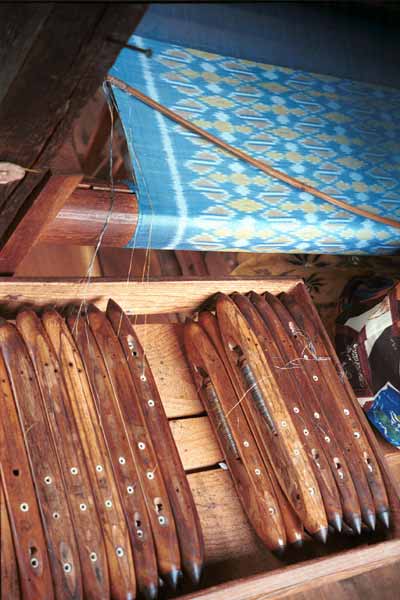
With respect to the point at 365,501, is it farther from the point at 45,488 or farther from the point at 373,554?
the point at 45,488

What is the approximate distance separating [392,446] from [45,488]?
1334 mm

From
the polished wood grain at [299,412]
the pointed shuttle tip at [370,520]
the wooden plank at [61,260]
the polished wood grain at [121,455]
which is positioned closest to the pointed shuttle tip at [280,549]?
the polished wood grain at [299,412]

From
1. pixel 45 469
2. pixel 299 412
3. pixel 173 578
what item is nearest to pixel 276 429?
pixel 299 412

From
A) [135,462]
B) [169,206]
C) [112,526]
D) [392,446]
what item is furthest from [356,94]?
[112,526]

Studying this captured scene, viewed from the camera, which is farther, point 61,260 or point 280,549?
point 61,260

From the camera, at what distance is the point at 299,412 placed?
1676mm

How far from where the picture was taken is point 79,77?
102 cm

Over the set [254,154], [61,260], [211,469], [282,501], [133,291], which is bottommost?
[282,501]

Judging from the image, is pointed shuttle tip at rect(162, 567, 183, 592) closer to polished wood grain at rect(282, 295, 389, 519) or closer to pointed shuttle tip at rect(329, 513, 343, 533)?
pointed shuttle tip at rect(329, 513, 343, 533)

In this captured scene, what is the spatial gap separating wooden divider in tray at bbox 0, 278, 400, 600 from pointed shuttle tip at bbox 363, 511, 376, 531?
4cm

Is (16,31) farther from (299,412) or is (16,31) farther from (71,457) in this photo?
(299,412)

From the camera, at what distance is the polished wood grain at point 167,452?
137cm

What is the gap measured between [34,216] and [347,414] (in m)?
1.03

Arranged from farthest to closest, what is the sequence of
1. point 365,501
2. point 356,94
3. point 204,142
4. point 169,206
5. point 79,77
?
point 356,94 → point 204,142 → point 169,206 → point 365,501 → point 79,77
